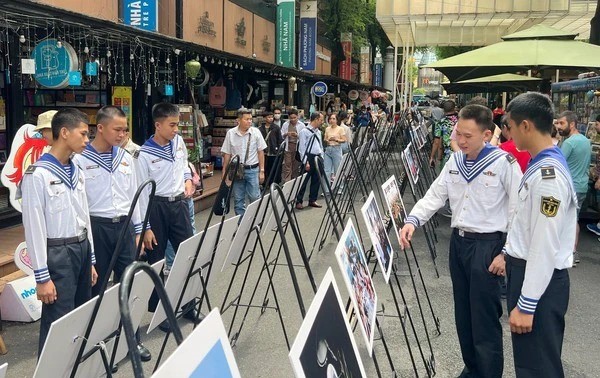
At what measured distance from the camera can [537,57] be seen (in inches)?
334

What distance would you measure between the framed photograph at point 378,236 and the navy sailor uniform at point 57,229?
185 centimetres

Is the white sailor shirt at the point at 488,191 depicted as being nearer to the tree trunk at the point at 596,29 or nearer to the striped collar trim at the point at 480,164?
the striped collar trim at the point at 480,164

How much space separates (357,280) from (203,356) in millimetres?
1489

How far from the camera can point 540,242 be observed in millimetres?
2891

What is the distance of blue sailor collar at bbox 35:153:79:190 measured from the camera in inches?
141

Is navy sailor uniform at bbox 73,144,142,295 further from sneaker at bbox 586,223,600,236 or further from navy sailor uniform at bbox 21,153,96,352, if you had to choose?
sneaker at bbox 586,223,600,236

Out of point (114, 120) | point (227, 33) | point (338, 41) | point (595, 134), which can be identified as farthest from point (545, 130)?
point (338, 41)

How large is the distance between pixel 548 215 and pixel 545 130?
18.3 inches

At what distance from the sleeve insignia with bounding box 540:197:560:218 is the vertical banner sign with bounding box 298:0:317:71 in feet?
65.3

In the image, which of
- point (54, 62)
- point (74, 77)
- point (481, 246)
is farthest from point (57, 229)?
point (54, 62)

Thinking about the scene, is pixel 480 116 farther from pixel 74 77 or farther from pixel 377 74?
pixel 377 74

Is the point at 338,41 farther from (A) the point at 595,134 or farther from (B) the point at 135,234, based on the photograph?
(B) the point at 135,234

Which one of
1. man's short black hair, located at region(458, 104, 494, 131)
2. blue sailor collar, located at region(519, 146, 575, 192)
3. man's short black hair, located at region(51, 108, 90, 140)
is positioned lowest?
blue sailor collar, located at region(519, 146, 575, 192)

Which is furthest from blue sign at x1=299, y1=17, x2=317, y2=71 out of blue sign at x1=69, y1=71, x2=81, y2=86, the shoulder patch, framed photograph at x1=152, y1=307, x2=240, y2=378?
framed photograph at x1=152, y1=307, x2=240, y2=378
